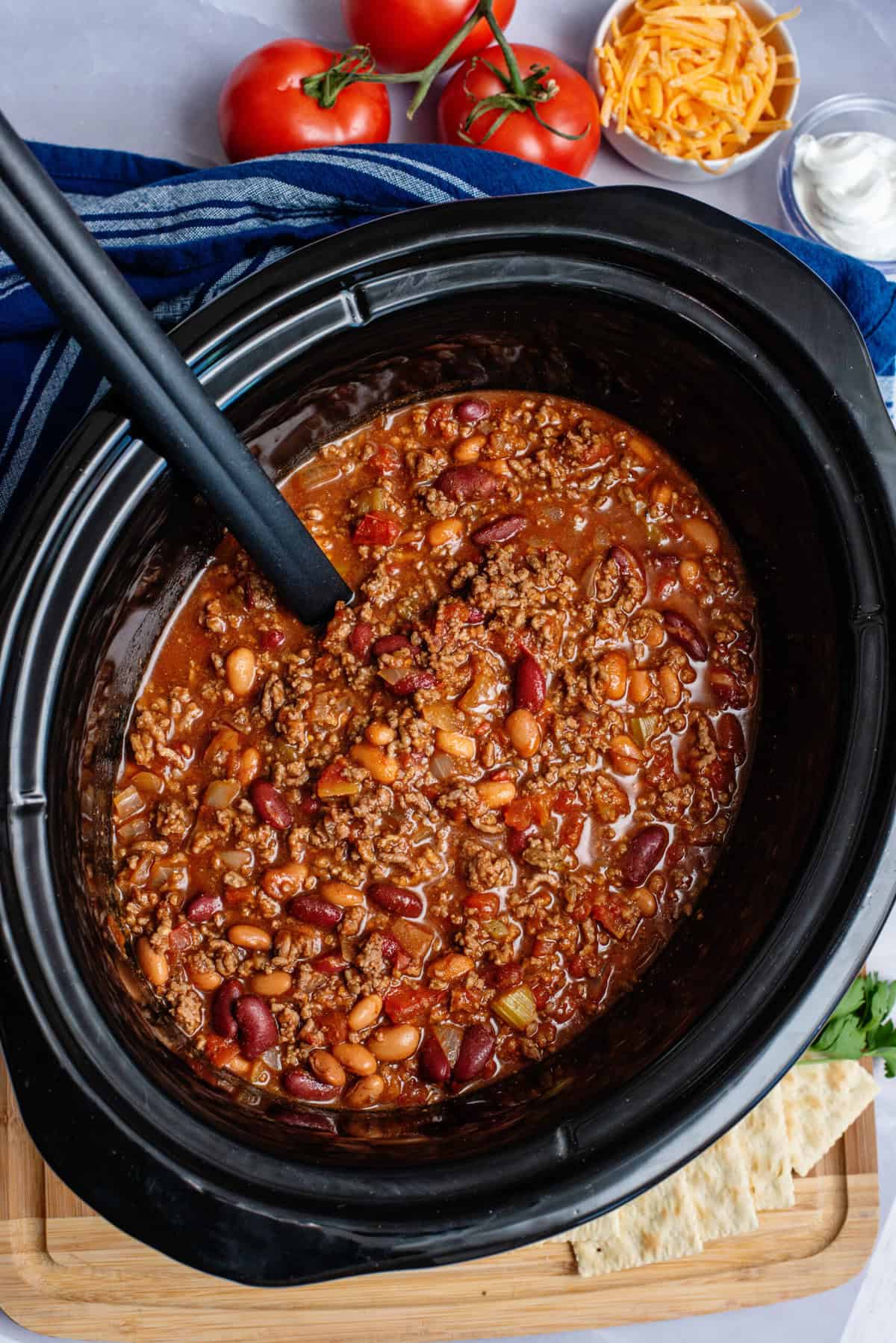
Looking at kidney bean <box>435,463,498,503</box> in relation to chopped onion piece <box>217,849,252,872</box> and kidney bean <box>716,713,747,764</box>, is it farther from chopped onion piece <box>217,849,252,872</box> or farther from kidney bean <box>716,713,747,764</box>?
chopped onion piece <box>217,849,252,872</box>

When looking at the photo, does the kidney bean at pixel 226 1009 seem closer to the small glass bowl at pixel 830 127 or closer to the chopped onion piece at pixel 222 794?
the chopped onion piece at pixel 222 794

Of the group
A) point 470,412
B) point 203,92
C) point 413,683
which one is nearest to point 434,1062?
point 413,683

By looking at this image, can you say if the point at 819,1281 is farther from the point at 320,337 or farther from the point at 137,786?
the point at 320,337

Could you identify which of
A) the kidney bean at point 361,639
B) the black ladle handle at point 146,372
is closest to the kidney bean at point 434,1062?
the kidney bean at point 361,639

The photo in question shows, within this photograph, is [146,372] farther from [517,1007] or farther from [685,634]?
[517,1007]

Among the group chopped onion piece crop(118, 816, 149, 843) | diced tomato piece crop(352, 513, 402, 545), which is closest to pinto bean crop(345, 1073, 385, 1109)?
chopped onion piece crop(118, 816, 149, 843)

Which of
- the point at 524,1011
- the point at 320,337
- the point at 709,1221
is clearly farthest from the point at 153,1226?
the point at 320,337

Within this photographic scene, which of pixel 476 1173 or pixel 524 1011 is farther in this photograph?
pixel 524 1011

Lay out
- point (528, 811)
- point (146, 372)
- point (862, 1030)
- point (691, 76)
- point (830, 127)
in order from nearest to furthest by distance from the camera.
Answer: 1. point (146, 372)
2. point (528, 811)
3. point (862, 1030)
4. point (691, 76)
5. point (830, 127)
